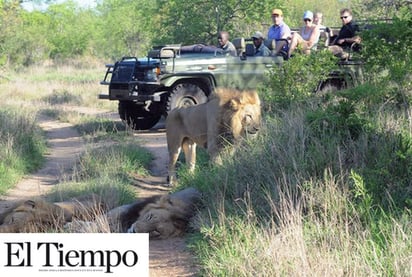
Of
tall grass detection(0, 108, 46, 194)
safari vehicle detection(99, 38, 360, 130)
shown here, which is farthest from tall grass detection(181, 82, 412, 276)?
safari vehicle detection(99, 38, 360, 130)

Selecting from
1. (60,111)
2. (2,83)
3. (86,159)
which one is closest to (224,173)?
(86,159)

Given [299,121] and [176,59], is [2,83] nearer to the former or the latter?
[176,59]

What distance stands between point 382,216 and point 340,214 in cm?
31

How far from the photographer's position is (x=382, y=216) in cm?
553

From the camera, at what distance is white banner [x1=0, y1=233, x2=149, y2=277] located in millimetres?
4965

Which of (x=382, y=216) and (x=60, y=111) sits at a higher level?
(x=382, y=216)

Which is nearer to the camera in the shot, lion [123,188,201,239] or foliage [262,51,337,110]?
lion [123,188,201,239]

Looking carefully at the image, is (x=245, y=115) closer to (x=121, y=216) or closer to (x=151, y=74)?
(x=121, y=216)

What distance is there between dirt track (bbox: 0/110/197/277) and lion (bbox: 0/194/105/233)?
2.96 ft

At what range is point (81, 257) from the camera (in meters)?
5.05

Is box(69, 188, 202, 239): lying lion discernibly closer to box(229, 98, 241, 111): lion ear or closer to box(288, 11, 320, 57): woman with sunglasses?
box(229, 98, 241, 111): lion ear

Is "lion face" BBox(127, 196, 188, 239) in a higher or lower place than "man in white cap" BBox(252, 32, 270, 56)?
lower

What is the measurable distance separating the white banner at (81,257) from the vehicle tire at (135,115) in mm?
9802

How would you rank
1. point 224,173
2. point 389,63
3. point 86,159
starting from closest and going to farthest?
point 224,173 → point 389,63 → point 86,159
